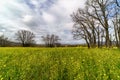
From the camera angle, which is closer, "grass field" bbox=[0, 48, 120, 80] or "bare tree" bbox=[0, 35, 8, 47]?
"grass field" bbox=[0, 48, 120, 80]

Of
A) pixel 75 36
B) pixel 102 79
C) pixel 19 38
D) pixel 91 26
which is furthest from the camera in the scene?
pixel 19 38

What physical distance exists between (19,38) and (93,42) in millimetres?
79035

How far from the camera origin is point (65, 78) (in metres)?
5.83

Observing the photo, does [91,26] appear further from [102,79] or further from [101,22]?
[102,79]

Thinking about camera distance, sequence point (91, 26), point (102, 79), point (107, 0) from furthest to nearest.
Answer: point (91, 26)
point (107, 0)
point (102, 79)

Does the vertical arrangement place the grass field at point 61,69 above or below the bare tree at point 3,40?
below

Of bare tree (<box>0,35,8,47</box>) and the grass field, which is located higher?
bare tree (<box>0,35,8,47</box>)

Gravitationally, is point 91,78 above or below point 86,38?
below

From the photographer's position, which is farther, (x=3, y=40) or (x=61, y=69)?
(x=3, y=40)

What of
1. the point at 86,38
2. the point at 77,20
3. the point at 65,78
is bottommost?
the point at 65,78

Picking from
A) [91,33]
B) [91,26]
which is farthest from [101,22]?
[91,33]

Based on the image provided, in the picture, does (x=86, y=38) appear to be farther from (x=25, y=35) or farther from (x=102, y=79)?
(x=25, y=35)

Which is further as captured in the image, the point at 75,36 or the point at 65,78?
the point at 75,36

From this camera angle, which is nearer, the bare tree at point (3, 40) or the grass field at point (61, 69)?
the grass field at point (61, 69)
